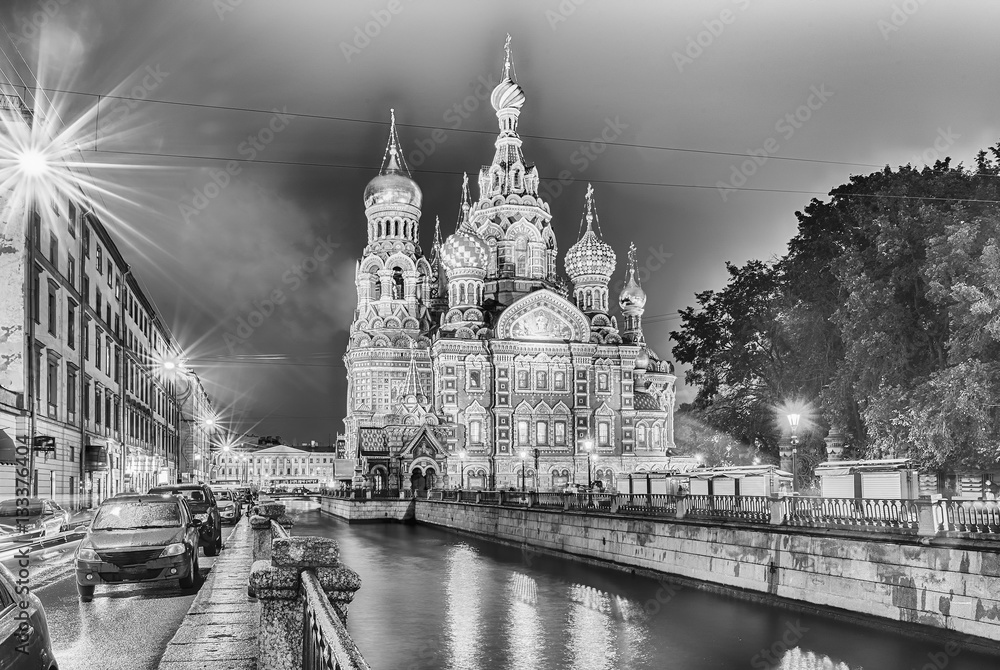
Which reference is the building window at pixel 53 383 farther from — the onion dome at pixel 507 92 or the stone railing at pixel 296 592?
the onion dome at pixel 507 92

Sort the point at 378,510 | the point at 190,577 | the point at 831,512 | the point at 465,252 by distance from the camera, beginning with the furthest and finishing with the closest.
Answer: the point at 465,252, the point at 378,510, the point at 831,512, the point at 190,577

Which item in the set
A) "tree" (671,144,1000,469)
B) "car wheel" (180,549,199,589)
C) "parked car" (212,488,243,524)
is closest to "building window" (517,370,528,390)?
"tree" (671,144,1000,469)

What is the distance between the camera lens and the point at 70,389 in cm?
3978

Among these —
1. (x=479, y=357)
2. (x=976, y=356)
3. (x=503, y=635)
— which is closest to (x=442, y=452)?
(x=479, y=357)

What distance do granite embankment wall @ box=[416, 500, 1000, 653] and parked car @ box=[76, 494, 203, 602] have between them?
12.4 metres

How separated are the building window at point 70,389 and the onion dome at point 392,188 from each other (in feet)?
181

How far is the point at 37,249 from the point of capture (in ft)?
112

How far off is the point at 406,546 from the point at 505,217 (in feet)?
181

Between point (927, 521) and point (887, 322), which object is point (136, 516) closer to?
point (927, 521)

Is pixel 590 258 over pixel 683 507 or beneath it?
over

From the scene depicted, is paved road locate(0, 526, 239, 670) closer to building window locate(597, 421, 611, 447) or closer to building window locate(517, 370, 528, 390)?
building window locate(517, 370, 528, 390)

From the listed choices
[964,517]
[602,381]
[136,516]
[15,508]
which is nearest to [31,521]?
[15,508]

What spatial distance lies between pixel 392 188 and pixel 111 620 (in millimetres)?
81059

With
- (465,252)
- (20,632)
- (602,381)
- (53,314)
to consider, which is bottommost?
(20,632)
